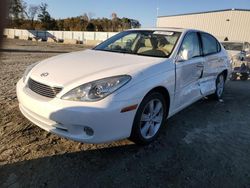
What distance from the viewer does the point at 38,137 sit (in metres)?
3.50

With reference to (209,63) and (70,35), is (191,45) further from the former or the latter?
(70,35)

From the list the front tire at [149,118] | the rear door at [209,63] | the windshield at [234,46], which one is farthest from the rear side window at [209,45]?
the windshield at [234,46]

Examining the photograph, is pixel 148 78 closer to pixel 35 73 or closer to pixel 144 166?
pixel 144 166

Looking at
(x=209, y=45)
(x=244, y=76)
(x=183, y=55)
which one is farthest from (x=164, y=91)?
(x=244, y=76)

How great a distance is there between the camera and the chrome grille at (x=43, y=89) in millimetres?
3021

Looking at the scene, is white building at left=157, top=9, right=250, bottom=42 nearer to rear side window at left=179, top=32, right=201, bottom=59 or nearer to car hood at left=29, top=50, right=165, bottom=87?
rear side window at left=179, top=32, right=201, bottom=59

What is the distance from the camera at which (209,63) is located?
499cm

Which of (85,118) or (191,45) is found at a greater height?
(191,45)

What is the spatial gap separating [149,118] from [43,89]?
134 centimetres

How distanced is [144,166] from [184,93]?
151 cm

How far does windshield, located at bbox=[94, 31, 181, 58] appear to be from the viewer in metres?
4.11

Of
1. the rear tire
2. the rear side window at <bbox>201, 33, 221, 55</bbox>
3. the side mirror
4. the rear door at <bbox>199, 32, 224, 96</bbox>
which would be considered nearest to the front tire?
the side mirror

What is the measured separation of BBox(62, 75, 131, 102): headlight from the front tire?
44 centimetres

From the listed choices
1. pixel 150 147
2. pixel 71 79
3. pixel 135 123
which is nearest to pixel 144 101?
pixel 135 123
